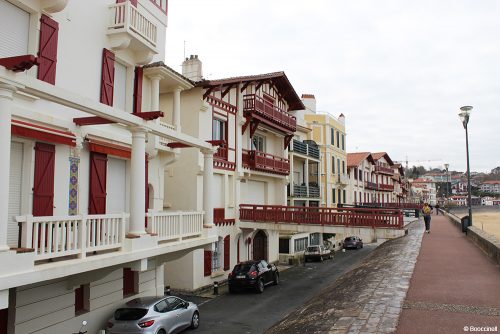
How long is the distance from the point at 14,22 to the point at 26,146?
272 cm

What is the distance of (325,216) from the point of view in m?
21.4

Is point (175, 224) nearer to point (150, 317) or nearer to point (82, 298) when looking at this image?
point (150, 317)

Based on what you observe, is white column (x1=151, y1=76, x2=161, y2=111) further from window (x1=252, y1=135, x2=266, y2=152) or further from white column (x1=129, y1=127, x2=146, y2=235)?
window (x1=252, y1=135, x2=266, y2=152)

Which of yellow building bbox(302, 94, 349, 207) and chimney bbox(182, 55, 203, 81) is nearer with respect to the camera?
chimney bbox(182, 55, 203, 81)

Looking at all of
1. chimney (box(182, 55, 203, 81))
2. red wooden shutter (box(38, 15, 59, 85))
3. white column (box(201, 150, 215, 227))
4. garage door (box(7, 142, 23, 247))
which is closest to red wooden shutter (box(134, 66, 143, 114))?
white column (box(201, 150, 215, 227))

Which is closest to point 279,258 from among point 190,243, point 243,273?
point 243,273

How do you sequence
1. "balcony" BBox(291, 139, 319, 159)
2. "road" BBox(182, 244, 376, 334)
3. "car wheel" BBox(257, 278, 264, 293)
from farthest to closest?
"balcony" BBox(291, 139, 319, 159) < "car wheel" BBox(257, 278, 264, 293) < "road" BBox(182, 244, 376, 334)

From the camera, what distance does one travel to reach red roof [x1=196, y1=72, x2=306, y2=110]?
21.0 meters

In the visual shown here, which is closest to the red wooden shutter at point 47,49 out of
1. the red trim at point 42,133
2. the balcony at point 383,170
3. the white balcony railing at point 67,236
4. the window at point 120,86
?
the red trim at point 42,133

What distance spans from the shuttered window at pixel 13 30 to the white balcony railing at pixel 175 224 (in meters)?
4.81

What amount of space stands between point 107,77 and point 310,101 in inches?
1319

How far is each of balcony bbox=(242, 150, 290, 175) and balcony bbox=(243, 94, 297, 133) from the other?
206 centimetres

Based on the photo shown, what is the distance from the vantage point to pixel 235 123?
23859 millimetres

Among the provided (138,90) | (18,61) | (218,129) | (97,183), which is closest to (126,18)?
(138,90)
